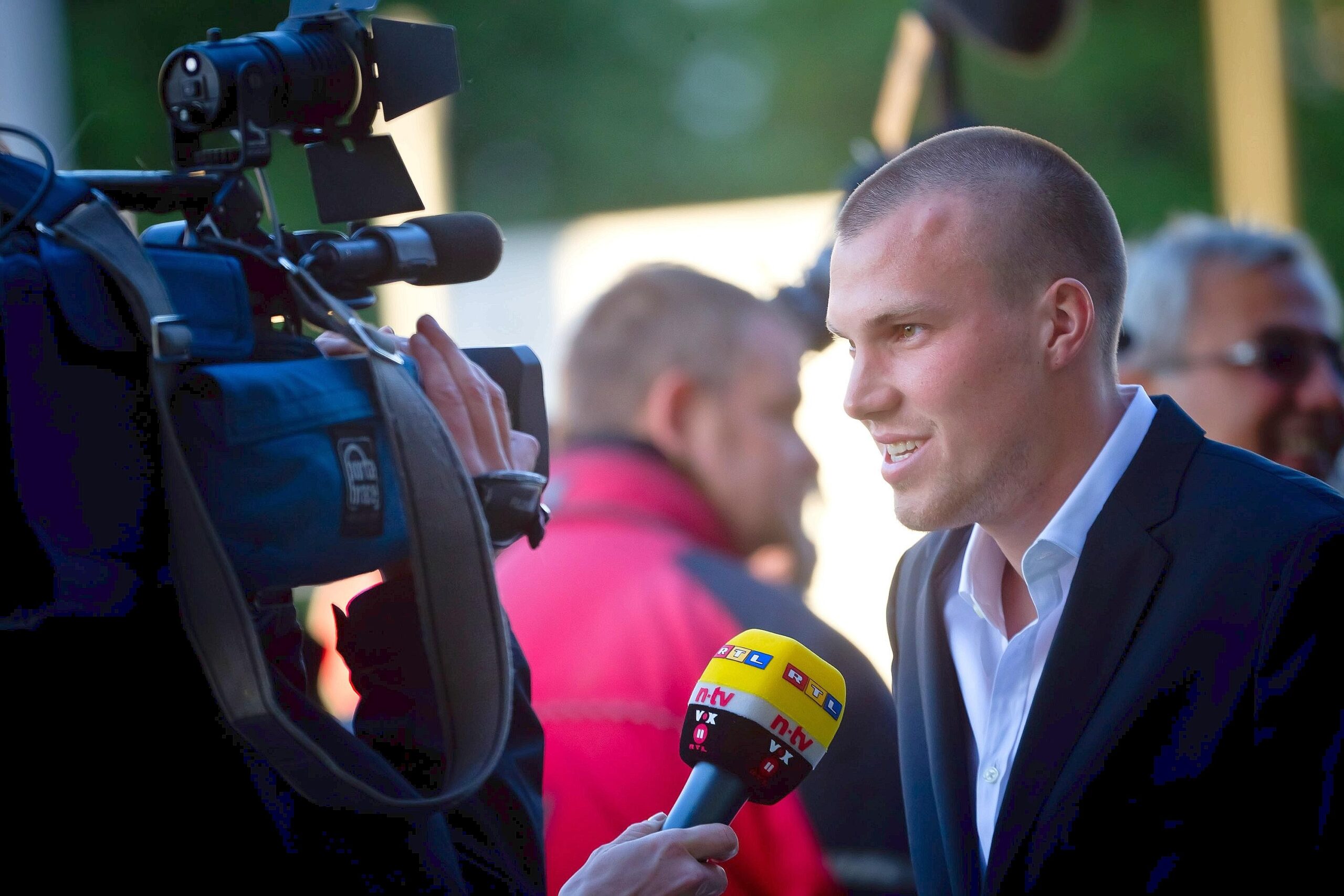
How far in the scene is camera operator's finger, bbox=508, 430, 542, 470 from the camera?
1.43 metres

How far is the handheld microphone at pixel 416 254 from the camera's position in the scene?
136 centimetres

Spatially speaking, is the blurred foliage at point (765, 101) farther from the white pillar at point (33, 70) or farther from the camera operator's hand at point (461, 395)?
the camera operator's hand at point (461, 395)

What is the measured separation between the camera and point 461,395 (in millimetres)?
1401

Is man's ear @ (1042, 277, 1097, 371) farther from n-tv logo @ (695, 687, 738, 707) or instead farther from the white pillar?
the white pillar

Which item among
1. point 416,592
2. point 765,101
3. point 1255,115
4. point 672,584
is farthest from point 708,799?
point 765,101

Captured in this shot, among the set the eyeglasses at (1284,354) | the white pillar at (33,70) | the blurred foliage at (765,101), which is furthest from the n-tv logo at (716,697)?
the blurred foliage at (765,101)

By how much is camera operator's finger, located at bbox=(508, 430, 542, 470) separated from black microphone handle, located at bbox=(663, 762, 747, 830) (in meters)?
0.35

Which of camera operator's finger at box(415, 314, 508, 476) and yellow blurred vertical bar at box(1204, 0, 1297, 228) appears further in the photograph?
yellow blurred vertical bar at box(1204, 0, 1297, 228)

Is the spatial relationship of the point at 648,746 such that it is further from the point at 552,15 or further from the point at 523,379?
the point at 552,15

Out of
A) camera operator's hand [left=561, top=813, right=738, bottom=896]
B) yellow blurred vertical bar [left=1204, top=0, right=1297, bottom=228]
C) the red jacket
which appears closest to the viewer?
camera operator's hand [left=561, top=813, right=738, bottom=896]

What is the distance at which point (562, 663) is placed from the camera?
2334 mm

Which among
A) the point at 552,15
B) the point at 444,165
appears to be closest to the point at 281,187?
the point at 444,165

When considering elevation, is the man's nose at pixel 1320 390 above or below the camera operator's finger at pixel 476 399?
below

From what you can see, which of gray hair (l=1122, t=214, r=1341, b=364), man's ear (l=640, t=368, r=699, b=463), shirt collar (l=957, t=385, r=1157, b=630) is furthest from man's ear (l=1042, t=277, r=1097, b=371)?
gray hair (l=1122, t=214, r=1341, b=364)
